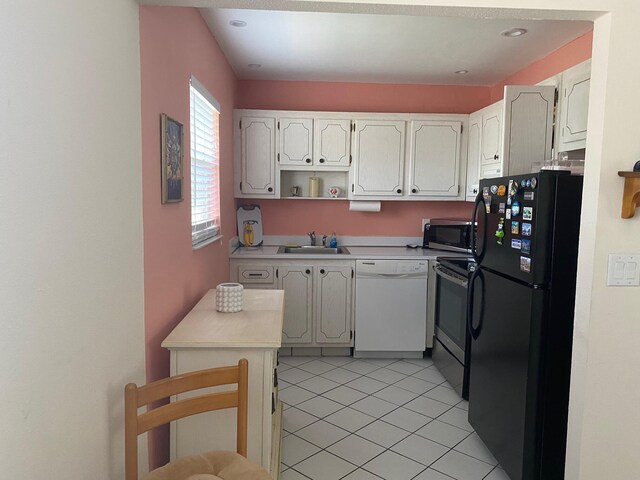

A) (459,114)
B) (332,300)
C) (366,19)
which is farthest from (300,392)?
(459,114)

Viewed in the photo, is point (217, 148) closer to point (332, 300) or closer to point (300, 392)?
point (332, 300)

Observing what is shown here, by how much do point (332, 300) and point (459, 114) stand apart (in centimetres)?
206

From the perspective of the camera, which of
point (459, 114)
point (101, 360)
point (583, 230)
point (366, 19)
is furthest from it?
point (459, 114)

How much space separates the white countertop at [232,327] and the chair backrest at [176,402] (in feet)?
0.79

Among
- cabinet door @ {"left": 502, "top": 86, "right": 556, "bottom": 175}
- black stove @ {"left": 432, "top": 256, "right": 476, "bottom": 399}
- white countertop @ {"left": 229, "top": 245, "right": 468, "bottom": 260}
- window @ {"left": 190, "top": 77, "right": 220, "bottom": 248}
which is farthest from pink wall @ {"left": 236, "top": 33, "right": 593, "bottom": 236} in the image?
cabinet door @ {"left": 502, "top": 86, "right": 556, "bottom": 175}

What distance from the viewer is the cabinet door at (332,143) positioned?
414 cm

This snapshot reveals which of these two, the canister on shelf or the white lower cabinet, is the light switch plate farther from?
the canister on shelf

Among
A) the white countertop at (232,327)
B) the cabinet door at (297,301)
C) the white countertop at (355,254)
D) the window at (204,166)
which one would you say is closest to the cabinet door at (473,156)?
the white countertop at (355,254)

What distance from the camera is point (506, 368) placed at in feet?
7.56

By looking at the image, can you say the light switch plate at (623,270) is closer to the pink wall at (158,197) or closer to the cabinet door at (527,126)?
the cabinet door at (527,126)

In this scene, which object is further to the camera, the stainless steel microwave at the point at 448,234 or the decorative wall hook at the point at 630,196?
the stainless steel microwave at the point at 448,234

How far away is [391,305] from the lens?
3969 millimetres

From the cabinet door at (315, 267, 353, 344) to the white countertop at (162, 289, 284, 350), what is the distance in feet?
4.75

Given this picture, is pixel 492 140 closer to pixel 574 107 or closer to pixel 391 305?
pixel 574 107
